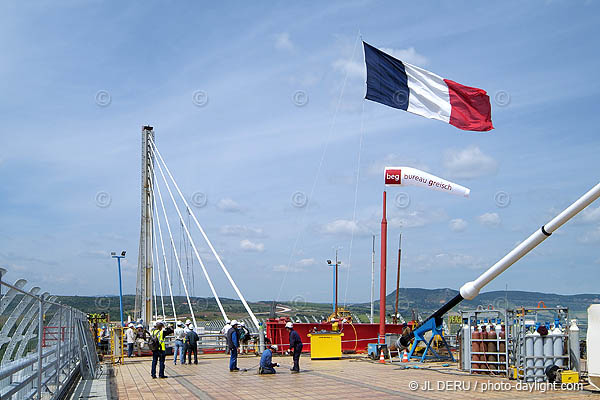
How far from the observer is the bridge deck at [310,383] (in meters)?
14.0

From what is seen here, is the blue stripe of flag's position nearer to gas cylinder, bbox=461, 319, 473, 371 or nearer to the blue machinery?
gas cylinder, bbox=461, 319, 473, 371

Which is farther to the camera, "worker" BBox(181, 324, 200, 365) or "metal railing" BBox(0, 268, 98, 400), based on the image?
"worker" BBox(181, 324, 200, 365)

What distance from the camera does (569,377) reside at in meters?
15.0

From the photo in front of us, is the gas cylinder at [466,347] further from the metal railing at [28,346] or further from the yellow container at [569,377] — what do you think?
the metal railing at [28,346]

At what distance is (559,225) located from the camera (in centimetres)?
1420

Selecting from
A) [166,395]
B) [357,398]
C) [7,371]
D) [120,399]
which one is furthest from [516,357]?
[7,371]

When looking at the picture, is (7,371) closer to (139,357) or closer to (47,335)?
(47,335)

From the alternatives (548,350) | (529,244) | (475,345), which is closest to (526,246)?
(529,244)

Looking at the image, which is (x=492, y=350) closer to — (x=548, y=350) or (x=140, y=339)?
(x=548, y=350)

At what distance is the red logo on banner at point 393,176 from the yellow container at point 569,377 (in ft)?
26.6

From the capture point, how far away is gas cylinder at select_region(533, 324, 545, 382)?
15688 mm

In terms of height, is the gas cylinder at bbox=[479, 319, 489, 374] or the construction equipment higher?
the construction equipment

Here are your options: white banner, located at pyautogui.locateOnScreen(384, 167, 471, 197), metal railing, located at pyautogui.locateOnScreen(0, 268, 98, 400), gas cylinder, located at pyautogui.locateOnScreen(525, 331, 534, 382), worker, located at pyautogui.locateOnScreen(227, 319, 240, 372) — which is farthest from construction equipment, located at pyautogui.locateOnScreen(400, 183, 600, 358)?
metal railing, located at pyautogui.locateOnScreen(0, 268, 98, 400)

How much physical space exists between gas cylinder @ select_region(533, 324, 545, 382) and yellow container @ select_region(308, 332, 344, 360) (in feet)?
29.2
